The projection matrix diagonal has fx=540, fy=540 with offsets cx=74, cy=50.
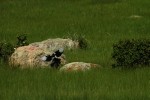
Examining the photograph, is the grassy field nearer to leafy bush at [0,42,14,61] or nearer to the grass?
the grass

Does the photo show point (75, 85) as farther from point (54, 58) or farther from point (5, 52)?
point (5, 52)

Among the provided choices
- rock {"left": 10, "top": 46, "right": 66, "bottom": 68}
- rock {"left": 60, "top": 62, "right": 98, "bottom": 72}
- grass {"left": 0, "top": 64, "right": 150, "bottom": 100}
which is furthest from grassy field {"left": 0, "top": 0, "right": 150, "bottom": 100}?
rock {"left": 10, "top": 46, "right": 66, "bottom": 68}

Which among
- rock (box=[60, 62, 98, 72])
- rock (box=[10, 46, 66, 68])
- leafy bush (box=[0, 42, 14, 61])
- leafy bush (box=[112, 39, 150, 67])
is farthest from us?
leafy bush (box=[0, 42, 14, 61])

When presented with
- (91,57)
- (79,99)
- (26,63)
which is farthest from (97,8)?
(79,99)

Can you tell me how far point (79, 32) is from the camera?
39.7 m

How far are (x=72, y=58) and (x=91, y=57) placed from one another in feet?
2.90

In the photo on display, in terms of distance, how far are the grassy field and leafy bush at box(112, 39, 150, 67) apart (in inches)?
27.1

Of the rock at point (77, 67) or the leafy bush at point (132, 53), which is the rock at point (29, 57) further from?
the leafy bush at point (132, 53)

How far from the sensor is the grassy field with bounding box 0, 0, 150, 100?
47.8 feet

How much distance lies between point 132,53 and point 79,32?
20.2 metres

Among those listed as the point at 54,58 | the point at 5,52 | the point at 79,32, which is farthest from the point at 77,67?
the point at 79,32

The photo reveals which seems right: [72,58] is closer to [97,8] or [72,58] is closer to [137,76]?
[137,76]

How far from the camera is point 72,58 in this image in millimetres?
24703

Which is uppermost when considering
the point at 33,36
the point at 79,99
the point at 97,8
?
the point at 97,8
